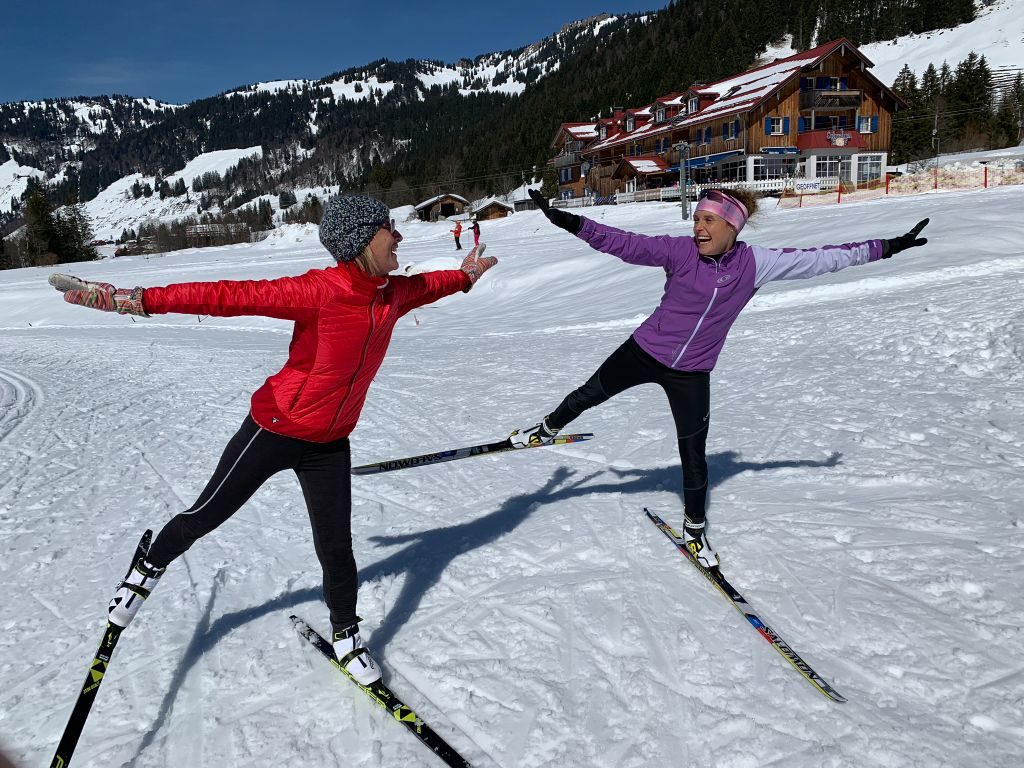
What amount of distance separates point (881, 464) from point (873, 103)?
4898 cm

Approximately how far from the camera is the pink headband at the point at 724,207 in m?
3.36

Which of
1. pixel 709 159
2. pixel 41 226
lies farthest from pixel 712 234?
pixel 41 226

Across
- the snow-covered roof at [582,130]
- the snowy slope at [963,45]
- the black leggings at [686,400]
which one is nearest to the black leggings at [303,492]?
the black leggings at [686,400]

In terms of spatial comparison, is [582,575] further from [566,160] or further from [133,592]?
[566,160]

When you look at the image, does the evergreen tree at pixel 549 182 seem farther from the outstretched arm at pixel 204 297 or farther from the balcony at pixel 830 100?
the outstretched arm at pixel 204 297

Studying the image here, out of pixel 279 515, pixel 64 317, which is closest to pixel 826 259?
pixel 279 515

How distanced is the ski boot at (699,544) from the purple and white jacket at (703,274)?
0.96 meters

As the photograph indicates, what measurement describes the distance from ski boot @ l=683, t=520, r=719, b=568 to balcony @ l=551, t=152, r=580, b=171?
61.9 meters

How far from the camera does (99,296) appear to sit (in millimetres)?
2303

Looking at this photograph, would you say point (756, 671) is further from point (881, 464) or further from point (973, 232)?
point (973, 232)

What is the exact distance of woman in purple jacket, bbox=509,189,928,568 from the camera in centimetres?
347

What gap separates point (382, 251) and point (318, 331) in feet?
1.35

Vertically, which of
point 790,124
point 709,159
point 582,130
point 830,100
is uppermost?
point 582,130

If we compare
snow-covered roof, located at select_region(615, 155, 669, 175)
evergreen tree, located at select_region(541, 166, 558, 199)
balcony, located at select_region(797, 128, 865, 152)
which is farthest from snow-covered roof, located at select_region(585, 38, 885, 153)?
evergreen tree, located at select_region(541, 166, 558, 199)
